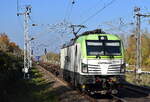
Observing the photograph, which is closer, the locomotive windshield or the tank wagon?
the tank wagon

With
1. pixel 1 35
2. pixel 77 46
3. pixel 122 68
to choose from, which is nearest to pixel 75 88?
pixel 77 46

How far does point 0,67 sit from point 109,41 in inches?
386

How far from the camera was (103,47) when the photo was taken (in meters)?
20.9

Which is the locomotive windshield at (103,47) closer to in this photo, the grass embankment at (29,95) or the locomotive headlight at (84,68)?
the locomotive headlight at (84,68)

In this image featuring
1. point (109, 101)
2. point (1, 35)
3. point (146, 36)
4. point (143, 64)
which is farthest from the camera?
point (1, 35)

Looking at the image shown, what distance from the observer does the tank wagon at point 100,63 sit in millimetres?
20125

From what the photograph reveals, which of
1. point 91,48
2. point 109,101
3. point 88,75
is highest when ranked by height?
point 91,48

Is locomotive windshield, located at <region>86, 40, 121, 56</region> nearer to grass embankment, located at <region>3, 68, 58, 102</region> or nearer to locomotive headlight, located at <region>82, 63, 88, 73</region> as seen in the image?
locomotive headlight, located at <region>82, 63, 88, 73</region>

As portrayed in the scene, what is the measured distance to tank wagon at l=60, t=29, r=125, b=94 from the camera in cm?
2012

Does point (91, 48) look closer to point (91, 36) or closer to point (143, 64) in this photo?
point (91, 36)

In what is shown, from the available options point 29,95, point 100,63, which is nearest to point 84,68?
point 100,63

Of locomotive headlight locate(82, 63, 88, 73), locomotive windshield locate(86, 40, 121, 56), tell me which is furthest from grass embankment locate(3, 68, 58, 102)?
locomotive windshield locate(86, 40, 121, 56)

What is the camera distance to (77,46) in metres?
22.2

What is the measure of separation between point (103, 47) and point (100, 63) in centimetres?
113
